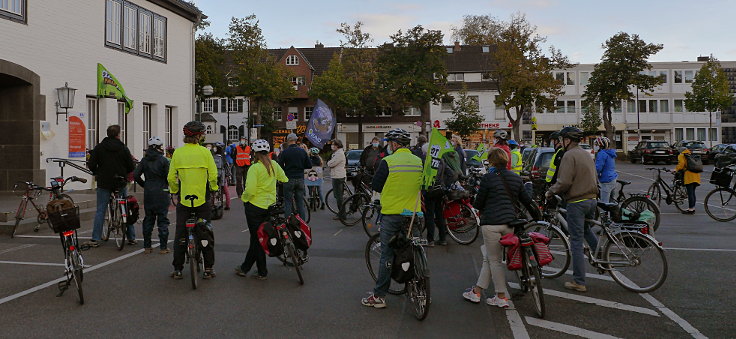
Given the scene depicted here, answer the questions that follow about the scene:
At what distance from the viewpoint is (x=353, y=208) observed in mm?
12781

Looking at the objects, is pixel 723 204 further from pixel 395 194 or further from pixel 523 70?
pixel 523 70

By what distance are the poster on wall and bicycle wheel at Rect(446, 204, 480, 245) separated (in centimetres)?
1220

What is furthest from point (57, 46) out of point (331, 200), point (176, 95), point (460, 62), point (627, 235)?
point (460, 62)

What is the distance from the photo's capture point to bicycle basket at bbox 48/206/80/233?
21.7ft

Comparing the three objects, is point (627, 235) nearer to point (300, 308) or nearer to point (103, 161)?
point (300, 308)

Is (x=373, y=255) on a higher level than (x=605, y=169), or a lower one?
lower

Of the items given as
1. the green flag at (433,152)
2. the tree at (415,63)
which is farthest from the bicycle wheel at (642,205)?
the tree at (415,63)

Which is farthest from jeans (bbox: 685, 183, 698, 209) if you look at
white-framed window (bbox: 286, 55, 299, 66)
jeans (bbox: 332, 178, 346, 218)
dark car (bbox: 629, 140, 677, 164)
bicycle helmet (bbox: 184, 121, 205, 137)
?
white-framed window (bbox: 286, 55, 299, 66)

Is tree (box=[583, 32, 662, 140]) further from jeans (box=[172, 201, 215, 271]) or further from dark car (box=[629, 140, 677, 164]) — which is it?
jeans (box=[172, 201, 215, 271])

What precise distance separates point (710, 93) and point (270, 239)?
59.5 m

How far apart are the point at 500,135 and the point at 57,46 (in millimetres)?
12513

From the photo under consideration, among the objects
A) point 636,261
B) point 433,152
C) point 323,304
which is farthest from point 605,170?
point 323,304

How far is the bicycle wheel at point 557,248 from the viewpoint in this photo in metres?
7.75

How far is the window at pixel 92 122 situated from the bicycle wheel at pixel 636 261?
16574 mm
